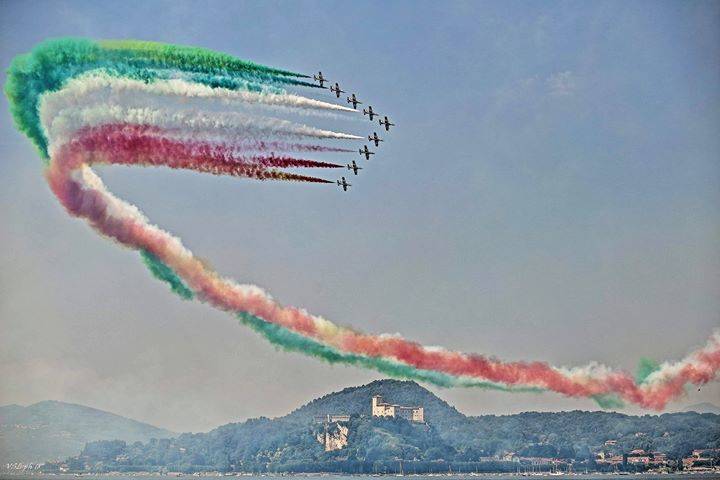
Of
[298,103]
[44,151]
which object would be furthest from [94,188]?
[298,103]

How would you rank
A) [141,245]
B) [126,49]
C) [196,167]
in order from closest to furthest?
[126,49] → [196,167] → [141,245]

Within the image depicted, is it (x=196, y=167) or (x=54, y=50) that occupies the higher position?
(x=54, y=50)

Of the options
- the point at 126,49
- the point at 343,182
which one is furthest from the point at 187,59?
the point at 343,182

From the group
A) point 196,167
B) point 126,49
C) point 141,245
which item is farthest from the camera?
point 141,245

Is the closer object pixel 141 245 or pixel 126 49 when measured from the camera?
pixel 126 49

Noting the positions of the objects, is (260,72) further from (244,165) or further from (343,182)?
(343,182)

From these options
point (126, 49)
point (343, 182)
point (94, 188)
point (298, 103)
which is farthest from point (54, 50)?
point (343, 182)

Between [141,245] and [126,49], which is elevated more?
[126,49]

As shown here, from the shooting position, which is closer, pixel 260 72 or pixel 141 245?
pixel 260 72

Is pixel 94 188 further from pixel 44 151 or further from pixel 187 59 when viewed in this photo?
pixel 187 59
